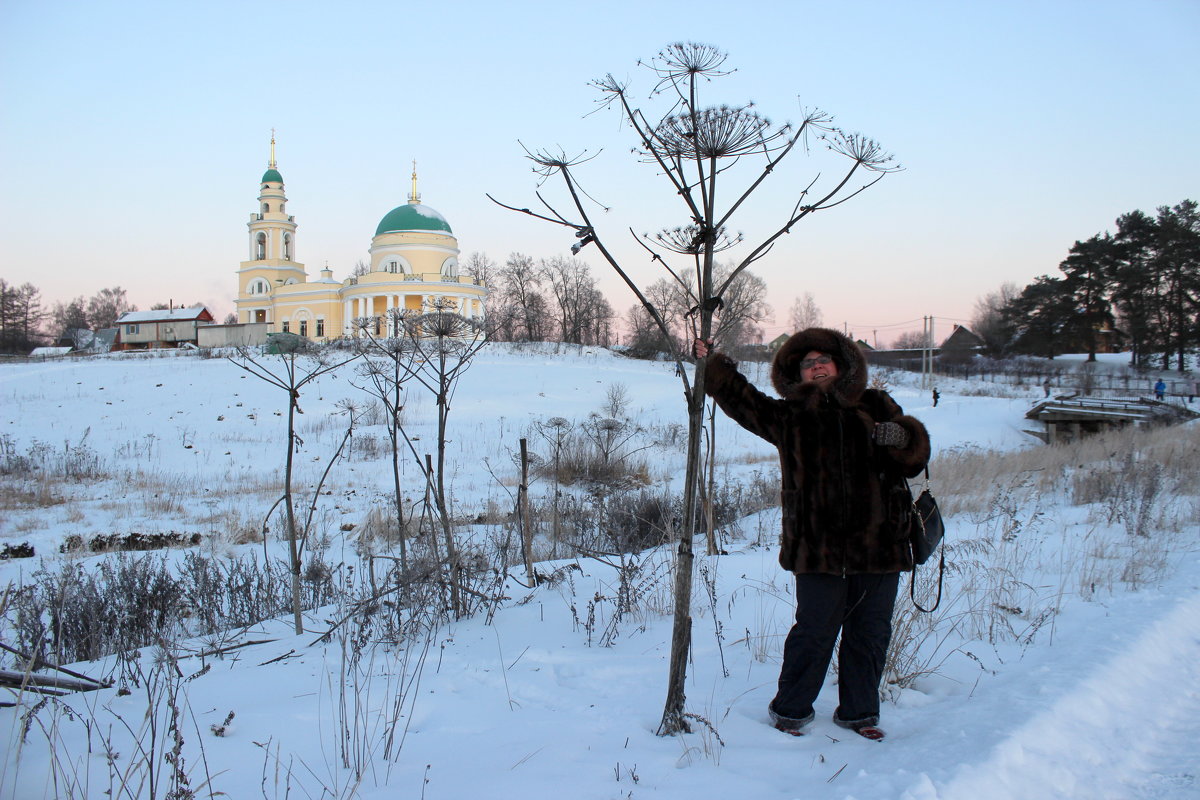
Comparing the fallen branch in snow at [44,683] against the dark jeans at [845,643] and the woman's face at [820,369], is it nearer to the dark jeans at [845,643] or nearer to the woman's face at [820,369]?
the dark jeans at [845,643]

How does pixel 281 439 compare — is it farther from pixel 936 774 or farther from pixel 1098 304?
pixel 1098 304

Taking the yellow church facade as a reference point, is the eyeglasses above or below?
below

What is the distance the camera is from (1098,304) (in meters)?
41.3

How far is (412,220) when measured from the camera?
158 ft

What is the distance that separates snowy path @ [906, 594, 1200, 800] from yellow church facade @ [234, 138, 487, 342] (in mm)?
40127

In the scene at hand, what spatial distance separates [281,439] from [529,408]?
794 cm

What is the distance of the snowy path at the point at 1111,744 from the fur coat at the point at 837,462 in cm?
76

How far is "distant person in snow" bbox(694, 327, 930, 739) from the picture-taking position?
110 inches

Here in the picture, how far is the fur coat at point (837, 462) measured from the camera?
2791 mm

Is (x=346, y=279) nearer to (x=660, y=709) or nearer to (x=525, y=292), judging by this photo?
(x=525, y=292)

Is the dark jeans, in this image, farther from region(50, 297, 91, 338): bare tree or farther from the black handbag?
region(50, 297, 91, 338): bare tree

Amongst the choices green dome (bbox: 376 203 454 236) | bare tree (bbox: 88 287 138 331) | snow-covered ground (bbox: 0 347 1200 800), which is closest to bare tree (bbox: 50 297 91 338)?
bare tree (bbox: 88 287 138 331)

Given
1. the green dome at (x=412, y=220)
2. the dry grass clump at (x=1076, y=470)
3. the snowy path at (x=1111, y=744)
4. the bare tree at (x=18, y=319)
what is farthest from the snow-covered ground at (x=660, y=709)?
the bare tree at (x=18, y=319)

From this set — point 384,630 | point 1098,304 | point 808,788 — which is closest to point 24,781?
point 384,630
